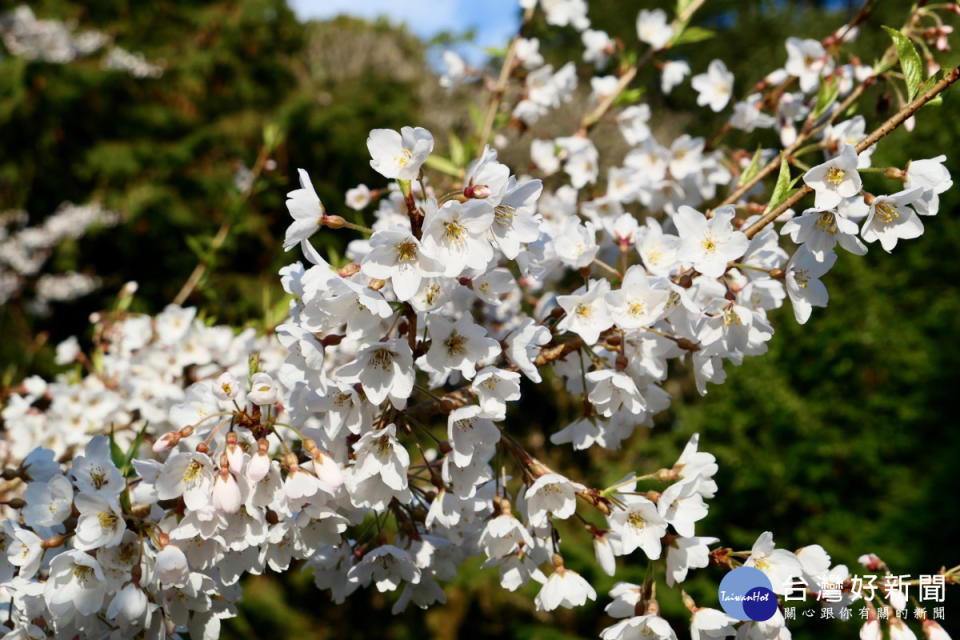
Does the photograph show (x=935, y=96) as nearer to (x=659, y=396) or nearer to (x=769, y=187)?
(x=659, y=396)

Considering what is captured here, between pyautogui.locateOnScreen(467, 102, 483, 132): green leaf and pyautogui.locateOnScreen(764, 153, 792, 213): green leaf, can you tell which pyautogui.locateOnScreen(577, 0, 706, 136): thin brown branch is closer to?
pyautogui.locateOnScreen(467, 102, 483, 132): green leaf

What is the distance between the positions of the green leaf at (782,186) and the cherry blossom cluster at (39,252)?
5957 mm

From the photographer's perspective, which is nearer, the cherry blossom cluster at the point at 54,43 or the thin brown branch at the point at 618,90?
the thin brown branch at the point at 618,90

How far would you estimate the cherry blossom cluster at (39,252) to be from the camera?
209 inches

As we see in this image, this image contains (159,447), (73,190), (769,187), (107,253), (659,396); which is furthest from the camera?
(107,253)

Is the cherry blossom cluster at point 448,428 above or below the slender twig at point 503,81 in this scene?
below

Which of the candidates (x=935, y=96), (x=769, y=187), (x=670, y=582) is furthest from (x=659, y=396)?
(x=769, y=187)

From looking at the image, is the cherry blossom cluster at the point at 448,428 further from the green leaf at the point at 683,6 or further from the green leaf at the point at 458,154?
the green leaf at the point at 683,6

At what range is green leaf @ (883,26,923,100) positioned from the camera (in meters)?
1.00

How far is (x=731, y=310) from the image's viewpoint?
1.09 m

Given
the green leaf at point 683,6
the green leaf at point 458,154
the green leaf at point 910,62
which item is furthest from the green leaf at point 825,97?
the green leaf at point 458,154

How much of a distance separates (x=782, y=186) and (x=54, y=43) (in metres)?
6.67

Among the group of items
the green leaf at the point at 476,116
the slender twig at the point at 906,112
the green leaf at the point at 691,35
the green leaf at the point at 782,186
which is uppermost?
the green leaf at the point at 691,35

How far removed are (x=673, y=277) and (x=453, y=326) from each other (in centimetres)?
40
